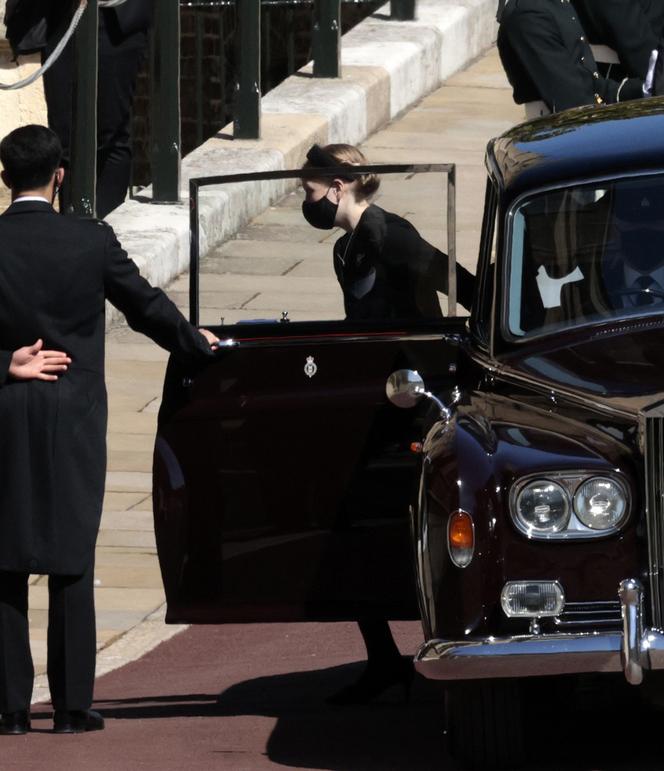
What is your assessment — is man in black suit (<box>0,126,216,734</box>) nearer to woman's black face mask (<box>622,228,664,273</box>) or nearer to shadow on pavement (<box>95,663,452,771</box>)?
shadow on pavement (<box>95,663,452,771</box>)

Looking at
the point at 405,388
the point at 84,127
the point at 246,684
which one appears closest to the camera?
the point at 405,388

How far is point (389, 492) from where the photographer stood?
6.70 m

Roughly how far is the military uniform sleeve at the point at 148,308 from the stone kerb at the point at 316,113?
5053 mm

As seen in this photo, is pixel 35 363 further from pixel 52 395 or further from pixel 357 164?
pixel 357 164

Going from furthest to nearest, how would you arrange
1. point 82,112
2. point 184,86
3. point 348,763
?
point 184,86 < point 82,112 < point 348,763

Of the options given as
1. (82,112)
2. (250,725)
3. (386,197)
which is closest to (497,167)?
(386,197)

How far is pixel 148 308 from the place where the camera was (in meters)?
6.68

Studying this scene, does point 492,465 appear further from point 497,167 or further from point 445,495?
point 497,167

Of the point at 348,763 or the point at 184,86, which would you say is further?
the point at 184,86

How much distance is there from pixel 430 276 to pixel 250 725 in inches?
61.4

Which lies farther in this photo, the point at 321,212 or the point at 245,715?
the point at 321,212

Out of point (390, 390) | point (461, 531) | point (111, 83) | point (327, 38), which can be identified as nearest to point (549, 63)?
point (111, 83)

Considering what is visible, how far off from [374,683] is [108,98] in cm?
614

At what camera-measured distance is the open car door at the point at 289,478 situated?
6645 millimetres
